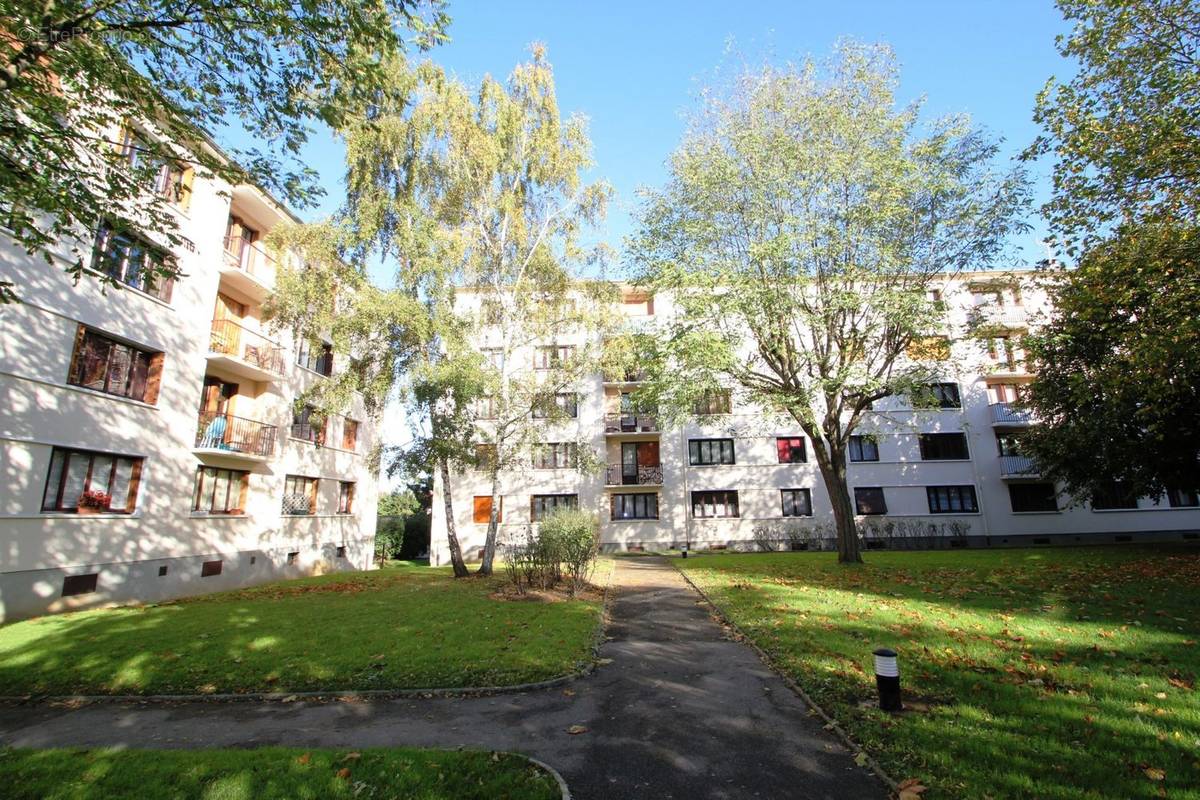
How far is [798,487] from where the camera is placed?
31656mm

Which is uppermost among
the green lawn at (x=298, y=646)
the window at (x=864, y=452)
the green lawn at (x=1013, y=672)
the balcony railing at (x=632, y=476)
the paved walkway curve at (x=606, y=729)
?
the window at (x=864, y=452)

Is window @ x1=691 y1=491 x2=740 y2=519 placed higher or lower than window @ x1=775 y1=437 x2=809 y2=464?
lower

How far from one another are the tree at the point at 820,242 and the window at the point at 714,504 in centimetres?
1361

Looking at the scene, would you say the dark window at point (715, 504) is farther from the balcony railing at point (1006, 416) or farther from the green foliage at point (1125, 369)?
the balcony railing at point (1006, 416)

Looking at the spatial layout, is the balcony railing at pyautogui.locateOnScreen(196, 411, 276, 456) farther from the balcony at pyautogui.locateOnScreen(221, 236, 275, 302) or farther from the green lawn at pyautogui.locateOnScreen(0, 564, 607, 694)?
the green lawn at pyautogui.locateOnScreen(0, 564, 607, 694)

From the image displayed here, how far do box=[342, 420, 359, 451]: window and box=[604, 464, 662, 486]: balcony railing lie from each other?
13374 mm

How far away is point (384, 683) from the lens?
268 inches

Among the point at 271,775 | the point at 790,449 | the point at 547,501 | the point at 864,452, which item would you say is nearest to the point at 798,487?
the point at 790,449

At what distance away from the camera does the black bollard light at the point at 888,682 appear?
5.36 meters

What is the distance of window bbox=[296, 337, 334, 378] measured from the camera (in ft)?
73.8

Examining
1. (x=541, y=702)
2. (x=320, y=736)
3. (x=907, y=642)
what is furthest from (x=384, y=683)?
(x=907, y=642)

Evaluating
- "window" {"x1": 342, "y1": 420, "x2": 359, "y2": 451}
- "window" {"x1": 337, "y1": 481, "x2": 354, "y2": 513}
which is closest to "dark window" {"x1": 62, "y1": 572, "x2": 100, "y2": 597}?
"window" {"x1": 337, "y1": 481, "x2": 354, "y2": 513}

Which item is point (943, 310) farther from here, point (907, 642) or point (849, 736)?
point (849, 736)

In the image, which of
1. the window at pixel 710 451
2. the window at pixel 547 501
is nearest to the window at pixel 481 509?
the window at pixel 547 501
